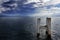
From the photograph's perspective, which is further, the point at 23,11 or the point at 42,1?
the point at 23,11

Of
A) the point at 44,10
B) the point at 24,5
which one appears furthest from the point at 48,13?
the point at 24,5

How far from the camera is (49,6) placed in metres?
11.8

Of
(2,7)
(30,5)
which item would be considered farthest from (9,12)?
(30,5)

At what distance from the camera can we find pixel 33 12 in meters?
12.0

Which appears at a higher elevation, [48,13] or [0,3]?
[0,3]

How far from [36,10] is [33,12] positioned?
0.41 meters

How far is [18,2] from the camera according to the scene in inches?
466

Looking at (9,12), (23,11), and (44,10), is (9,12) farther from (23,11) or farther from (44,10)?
(44,10)

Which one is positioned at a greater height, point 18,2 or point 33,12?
point 18,2

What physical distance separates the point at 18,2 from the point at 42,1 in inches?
71.1

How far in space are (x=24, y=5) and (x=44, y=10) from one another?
1.55 meters

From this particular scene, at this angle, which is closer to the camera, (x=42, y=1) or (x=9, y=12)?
(x=42, y=1)

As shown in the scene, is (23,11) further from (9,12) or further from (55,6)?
(55,6)

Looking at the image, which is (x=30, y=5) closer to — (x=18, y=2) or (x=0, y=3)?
(x=18, y=2)
